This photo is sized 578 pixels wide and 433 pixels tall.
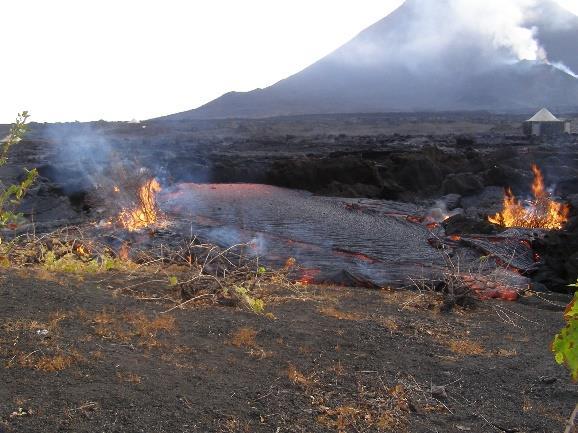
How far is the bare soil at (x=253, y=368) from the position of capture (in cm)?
329

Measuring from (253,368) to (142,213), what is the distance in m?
5.93

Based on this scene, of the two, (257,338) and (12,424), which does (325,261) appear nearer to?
(257,338)

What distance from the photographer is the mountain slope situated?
93.6m

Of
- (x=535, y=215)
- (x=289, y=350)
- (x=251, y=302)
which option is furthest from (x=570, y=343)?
(x=535, y=215)

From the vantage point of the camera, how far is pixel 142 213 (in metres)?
9.59

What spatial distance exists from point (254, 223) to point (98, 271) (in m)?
3.97

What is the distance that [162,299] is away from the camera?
540 cm

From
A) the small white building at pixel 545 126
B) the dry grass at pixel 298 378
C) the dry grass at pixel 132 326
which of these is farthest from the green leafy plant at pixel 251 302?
the small white building at pixel 545 126

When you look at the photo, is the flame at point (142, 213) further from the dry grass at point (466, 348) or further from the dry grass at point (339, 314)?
the dry grass at point (466, 348)

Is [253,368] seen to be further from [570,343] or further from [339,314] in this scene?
[570,343]

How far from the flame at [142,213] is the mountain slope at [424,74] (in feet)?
249

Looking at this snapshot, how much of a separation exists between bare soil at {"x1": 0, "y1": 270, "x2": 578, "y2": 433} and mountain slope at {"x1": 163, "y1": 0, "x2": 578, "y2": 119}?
80.8 meters

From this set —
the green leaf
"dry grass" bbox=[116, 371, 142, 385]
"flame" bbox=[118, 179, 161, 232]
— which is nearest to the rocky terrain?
"dry grass" bbox=[116, 371, 142, 385]

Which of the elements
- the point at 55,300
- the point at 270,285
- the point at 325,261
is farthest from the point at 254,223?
the point at 55,300
